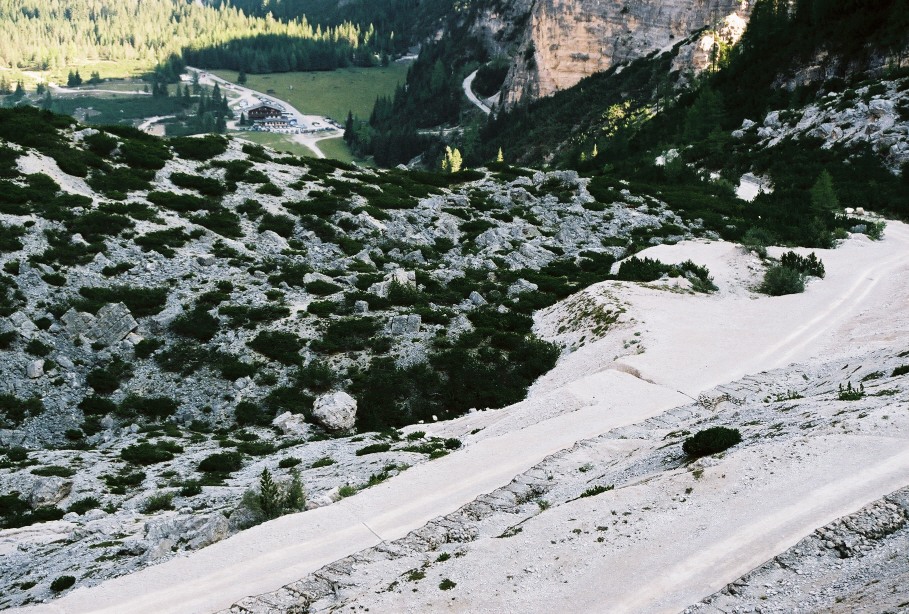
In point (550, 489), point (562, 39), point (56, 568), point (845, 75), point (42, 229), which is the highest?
point (562, 39)

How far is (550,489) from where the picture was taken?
18203 millimetres

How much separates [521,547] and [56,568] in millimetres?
11142

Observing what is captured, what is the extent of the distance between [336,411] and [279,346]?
5400 millimetres

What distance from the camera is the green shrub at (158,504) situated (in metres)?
20.1

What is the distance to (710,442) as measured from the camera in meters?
17.1

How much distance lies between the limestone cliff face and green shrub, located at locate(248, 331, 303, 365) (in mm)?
173205

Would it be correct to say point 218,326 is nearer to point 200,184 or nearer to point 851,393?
point 200,184

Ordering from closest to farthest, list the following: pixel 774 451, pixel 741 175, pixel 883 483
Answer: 1. pixel 883 483
2. pixel 774 451
3. pixel 741 175

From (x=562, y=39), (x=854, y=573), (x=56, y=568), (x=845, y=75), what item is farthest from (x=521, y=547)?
(x=562, y=39)

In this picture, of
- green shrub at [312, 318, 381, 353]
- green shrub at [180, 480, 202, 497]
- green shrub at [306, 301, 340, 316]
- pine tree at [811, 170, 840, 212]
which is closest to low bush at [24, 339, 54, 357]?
green shrub at [312, 318, 381, 353]

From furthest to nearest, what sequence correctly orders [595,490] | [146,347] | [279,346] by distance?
[279,346]
[146,347]
[595,490]

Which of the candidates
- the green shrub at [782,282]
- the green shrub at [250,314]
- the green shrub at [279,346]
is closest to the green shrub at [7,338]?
the green shrub at [250,314]

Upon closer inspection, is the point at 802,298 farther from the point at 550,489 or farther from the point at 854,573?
the point at 854,573

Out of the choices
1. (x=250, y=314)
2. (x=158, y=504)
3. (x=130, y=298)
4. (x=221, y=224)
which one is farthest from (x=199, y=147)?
(x=158, y=504)
